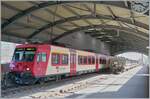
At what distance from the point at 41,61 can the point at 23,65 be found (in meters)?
1.17

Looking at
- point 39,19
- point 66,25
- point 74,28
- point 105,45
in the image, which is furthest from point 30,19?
point 105,45

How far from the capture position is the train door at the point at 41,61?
22.4m

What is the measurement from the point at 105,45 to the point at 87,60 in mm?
41727

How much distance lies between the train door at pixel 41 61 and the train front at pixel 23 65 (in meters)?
0.33

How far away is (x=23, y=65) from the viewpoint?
2255 centimetres

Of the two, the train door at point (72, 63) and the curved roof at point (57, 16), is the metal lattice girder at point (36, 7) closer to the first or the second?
the curved roof at point (57, 16)

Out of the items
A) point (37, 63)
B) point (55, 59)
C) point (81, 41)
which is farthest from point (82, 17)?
point (37, 63)

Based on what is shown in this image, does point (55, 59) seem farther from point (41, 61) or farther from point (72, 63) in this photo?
point (72, 63)

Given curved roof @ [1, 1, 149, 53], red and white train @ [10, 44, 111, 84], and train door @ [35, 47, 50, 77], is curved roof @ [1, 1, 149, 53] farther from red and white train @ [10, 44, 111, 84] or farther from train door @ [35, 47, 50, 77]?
train door @ [35, 47, 50, 77]

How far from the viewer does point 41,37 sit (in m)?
45.2

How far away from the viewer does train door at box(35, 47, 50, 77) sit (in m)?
22.4

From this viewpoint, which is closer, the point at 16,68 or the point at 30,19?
the point at 16,68

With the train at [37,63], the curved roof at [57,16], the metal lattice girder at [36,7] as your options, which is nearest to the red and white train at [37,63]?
the train at [37,63]

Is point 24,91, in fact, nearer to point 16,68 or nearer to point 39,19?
point 16,68
